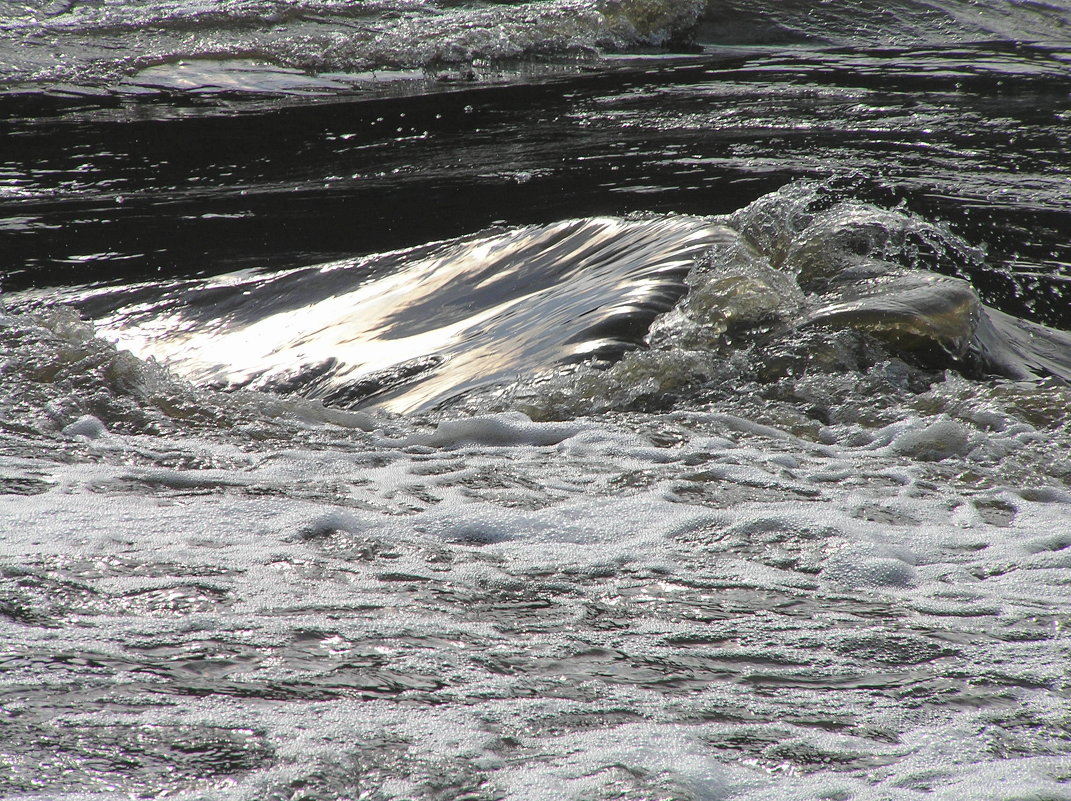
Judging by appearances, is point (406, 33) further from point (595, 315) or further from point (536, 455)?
point (536, 455)

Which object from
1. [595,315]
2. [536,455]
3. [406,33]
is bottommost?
[536,455]

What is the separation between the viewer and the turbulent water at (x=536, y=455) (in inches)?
73.9

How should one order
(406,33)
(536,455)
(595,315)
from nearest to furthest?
1. (536,455)
2. (595,315)
3. (406,33)

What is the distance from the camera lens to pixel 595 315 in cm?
447

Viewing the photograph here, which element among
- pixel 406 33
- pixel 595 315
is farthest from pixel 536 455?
Result: pixel 406 33

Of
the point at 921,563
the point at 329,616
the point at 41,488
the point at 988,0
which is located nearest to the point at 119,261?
the point at 41,488

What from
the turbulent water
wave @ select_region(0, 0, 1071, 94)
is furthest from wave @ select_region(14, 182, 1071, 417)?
wave @ select_region(0, 0, 1071, 94)

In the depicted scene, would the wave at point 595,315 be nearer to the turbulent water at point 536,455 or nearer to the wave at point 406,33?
the turbulent water at point 536,455

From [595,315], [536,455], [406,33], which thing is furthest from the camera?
[406,33]

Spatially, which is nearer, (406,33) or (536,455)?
(536,455)

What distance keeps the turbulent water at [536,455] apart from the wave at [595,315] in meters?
0.03

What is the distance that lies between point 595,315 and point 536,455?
1144 mm

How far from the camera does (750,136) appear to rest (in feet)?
27.1

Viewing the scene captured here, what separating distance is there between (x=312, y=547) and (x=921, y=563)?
177 cm
